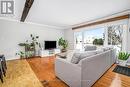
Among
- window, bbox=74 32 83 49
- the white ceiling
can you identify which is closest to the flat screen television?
window, bbox=74 32 83 49

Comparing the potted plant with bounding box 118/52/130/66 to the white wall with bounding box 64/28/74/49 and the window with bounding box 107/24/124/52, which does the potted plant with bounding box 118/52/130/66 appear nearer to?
the window with bounding box 107/24/124/52

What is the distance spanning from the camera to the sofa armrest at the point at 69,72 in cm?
175

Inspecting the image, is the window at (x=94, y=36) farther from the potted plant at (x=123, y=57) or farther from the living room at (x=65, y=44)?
the potted plant at (x=123, y=57)

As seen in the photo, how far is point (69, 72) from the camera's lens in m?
2.00

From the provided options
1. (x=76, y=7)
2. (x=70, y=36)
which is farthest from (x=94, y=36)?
(x=76, y=7)

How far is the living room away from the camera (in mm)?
2182

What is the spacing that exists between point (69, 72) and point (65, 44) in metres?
4.96

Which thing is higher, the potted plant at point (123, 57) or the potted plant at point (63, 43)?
the potted plant at point (63, 43)

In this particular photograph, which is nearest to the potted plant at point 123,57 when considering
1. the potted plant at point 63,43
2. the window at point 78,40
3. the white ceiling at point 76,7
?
the white ceiling at point 76,7

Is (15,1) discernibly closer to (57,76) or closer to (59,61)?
(59,61)

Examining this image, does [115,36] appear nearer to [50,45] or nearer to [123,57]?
[123,57]

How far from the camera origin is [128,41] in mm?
3664

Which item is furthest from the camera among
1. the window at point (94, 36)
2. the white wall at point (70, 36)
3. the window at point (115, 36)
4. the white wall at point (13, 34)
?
the white wall at point (70, 36)

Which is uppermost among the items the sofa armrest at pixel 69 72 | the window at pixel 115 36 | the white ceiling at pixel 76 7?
the white ceiling at pixel 76 7
